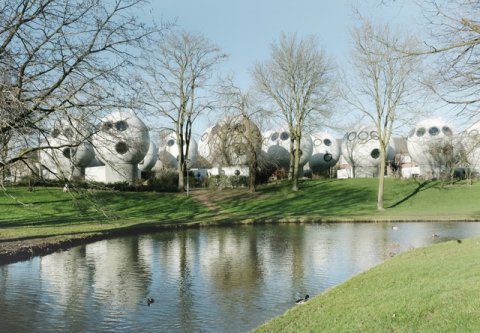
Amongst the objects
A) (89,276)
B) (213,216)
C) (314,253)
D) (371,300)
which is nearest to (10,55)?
(89,276)

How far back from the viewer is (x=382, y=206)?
35125 mm

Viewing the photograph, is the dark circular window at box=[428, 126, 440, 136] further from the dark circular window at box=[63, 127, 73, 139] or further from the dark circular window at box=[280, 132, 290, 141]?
the dark circular window at box=[63, 127, 73, 139]

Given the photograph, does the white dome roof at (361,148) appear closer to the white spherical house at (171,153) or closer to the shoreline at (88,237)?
the white spherical house at (171,153)

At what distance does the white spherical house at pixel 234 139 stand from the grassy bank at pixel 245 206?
2.77 meters

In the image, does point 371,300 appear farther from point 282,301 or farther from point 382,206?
point 382,206

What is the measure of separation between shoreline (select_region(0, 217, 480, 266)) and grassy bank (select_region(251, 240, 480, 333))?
10.8 metres

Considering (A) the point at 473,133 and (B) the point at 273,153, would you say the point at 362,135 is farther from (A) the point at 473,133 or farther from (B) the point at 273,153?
(A) the point at 473,133

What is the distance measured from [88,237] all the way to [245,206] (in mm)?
16226

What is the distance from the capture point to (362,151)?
53.1 m

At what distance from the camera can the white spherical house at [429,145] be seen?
47.0 m

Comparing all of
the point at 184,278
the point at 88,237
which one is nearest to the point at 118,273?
the point at 184,278

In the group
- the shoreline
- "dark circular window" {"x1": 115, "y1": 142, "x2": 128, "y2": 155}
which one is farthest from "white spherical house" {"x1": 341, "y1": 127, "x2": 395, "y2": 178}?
"dark circular window" {"x1": 115, "y1": 142, "x2": 128, "y2": 155}

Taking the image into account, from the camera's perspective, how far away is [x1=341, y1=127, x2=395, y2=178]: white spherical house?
51.9 meters

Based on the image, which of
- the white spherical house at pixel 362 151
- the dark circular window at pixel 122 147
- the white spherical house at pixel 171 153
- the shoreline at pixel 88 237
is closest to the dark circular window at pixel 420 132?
the white spherical house at pixel 362 151
